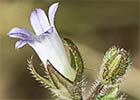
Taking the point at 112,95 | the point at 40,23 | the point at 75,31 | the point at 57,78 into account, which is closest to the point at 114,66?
the point at 112,95

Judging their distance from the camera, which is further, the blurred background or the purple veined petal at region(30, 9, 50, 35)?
the blurred background

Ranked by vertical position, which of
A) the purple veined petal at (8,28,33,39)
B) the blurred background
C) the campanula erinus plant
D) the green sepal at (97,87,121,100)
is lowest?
the green sepal at (97,87,121,100)

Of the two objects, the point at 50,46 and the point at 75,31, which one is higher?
the point at 75,31

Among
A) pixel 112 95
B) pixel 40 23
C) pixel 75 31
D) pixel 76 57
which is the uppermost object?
pixel 75 31

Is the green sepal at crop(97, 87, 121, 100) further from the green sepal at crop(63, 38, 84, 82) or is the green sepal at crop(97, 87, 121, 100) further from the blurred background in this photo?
the blurred background

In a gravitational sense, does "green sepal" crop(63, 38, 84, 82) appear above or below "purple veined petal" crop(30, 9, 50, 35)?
below

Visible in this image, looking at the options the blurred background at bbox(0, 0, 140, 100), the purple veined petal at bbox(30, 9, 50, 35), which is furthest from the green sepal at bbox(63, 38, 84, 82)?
A: the blurred background at bbox(0, 0, 140, 100)

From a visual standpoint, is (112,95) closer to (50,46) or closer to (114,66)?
(114,66)

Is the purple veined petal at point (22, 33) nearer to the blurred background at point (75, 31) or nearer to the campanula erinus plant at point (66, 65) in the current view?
the campanula erinus plant at point (66, 65)

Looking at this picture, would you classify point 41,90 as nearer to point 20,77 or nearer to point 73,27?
point 20,77

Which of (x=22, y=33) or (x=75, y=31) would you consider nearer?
(x=22, y=33)
